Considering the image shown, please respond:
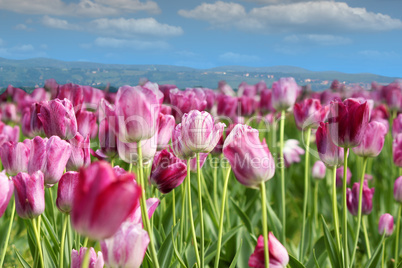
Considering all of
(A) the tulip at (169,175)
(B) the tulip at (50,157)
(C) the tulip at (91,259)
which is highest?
(B) the tulip at (50,157)

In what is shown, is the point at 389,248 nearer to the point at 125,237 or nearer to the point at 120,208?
the point at 125,237

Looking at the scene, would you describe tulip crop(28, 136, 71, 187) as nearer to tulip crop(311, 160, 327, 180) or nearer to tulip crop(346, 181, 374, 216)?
tulip crop(346, 181, 374, 216)

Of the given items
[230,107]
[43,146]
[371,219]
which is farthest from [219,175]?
[43,146]

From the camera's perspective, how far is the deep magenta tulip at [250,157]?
935 millimetres

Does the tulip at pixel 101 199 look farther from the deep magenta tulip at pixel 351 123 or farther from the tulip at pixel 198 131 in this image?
the deep magenta tulip at pixel 351 123

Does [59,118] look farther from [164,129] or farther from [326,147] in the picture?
[326,147]

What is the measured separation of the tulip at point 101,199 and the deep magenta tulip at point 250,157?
16.2 inches

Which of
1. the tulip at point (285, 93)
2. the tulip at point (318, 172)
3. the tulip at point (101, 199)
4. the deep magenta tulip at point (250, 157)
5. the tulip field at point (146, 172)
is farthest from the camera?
the tulip at point (318, 172)

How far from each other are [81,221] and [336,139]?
0.88 meters

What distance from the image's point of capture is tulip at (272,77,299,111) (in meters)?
2.35

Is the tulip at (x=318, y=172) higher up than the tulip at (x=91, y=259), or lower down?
lower down

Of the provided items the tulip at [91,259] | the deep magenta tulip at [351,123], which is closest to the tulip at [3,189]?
the tulip at [91,259]

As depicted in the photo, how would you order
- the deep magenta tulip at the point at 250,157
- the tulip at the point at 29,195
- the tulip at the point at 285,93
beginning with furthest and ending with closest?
the tulip at the point at 285,93
the tulip at the point at 29,195
the deep magenta tulip at the point at 250,157

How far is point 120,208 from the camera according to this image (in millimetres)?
573
